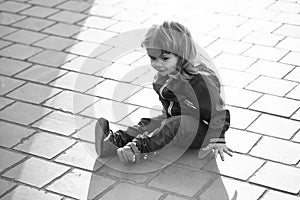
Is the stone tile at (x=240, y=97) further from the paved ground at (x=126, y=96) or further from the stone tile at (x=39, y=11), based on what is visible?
the stone tile at (x=39, y=11)

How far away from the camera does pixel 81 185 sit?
3729 millimetres

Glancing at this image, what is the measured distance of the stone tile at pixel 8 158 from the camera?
3.94 meters

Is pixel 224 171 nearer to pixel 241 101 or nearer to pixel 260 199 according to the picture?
pixel 260 199

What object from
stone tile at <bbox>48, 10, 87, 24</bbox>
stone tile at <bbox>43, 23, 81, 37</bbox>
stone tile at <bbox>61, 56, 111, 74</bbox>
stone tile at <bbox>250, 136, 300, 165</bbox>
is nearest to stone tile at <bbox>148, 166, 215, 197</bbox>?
stone tile at <bbox>250, 136, 300, 165</bbox>

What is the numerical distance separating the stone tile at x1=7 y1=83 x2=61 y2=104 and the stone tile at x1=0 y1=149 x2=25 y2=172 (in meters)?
0.66

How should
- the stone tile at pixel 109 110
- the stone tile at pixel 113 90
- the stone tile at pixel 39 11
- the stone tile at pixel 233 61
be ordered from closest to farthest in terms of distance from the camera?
the stone tile at pixel 109 110 → the stone tile at pixel 113 90 → the stone tile at pixel 233 61 → the stone tile at pixel 39 11

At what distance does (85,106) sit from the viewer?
14.9 ft

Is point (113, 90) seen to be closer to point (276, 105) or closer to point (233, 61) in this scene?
point (233, 61)

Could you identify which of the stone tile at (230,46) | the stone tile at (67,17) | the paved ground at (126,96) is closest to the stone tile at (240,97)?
the paved ground at (126,96)

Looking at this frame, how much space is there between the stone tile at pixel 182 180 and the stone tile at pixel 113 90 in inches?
38.5

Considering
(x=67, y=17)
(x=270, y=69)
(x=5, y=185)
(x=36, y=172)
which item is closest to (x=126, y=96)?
(x=36, y=172)

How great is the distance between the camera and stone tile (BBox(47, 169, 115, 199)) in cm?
366

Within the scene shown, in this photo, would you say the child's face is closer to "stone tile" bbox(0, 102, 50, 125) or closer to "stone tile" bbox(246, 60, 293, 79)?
"stone tile" bbox(0, 102, 50, 125)

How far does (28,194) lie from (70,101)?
1106mm
